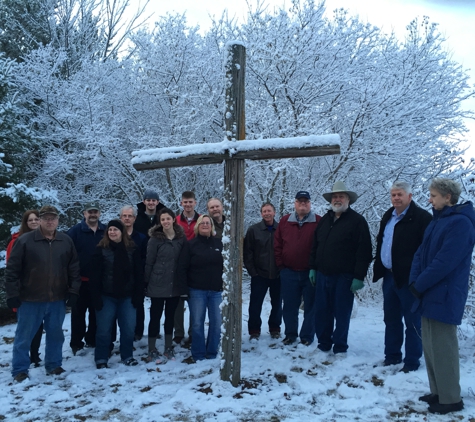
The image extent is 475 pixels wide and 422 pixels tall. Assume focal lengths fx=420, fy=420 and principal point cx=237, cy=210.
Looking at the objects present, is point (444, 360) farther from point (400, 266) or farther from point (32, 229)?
point (32, 229)

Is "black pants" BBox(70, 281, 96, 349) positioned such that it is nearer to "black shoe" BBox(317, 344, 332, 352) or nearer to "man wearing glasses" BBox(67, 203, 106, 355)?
"man wearing glasses" BBox(67, 203, 106, 355)

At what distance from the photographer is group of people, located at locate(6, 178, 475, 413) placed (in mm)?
3748

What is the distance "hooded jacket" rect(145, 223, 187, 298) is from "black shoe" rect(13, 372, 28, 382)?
1.53 m

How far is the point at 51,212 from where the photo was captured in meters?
4.70

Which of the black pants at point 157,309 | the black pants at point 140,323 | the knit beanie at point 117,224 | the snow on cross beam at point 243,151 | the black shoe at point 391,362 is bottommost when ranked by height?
the black shoe at point 391,362

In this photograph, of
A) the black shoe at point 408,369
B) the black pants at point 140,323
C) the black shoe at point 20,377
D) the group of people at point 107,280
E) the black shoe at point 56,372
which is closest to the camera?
the black shoe at point 408,369

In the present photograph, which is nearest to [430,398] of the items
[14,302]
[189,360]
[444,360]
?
[444,360]

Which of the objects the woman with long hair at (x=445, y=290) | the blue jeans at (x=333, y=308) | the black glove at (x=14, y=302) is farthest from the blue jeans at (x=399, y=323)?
the black glove at (x=14, y=302)

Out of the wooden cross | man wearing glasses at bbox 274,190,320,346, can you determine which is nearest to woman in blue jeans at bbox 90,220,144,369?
the wooden cross

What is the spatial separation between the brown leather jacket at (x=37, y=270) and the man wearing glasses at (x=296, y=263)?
259 centimetres

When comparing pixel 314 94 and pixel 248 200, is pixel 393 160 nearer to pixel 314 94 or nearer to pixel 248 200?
pixel 314 94

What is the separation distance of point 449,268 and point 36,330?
425 centimetres

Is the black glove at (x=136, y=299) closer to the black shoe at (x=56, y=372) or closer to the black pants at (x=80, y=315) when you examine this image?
the black pants at (x=80, y=315)

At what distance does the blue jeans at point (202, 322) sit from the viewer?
5.01 meters
